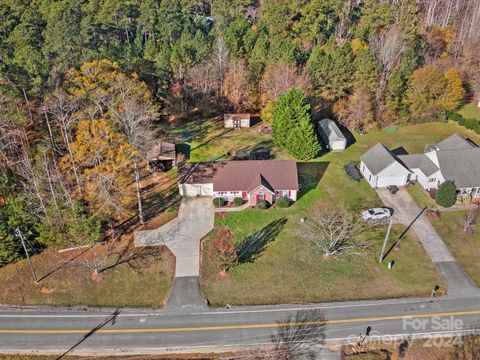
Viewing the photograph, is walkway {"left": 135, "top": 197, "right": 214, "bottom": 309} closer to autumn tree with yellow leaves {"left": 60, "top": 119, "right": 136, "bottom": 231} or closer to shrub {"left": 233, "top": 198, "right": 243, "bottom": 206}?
shrub {"left": 233, "top": 198, "right": 243, "bottom": 206}

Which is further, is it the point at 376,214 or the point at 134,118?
the point at 134,118

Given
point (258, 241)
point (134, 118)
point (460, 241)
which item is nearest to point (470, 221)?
point (460, 241)

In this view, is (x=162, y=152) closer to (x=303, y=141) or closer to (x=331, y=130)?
(x=303, y=141)

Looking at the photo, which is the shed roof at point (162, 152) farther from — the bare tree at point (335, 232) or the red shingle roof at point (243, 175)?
the bare tree at point (335, 232)

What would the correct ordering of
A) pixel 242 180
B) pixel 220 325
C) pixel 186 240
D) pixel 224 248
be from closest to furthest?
1. pixel 220 325
2. pixel 224 248
3. pixel 186 240
4. pixel 242 180

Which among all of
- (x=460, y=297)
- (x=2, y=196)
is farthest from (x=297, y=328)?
(x=2, y=196)

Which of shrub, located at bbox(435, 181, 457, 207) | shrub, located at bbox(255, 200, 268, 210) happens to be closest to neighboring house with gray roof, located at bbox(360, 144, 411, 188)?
shrub, located at bbox(435, 181, 457, 207)

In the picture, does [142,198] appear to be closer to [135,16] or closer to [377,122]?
[377,122]

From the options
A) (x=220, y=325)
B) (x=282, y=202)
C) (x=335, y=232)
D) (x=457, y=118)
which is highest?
(x=457, y=118)

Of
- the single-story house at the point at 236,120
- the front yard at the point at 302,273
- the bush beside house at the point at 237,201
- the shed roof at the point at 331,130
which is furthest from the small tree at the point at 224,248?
the single-story house at the point at 236,120
